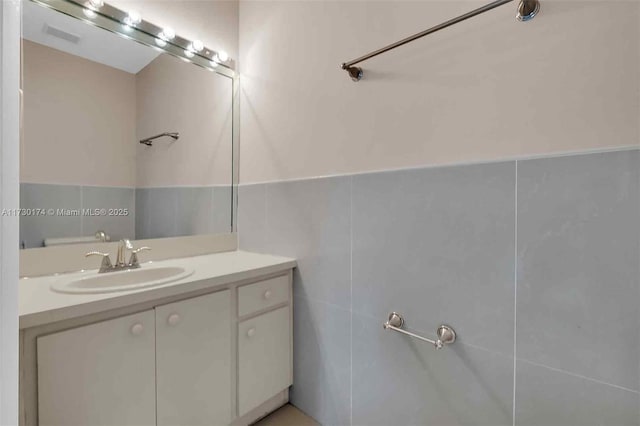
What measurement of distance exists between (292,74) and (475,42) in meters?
0.91

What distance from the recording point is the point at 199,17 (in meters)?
1.70

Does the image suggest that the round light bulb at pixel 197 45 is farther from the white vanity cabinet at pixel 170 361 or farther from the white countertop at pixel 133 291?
the white vanity cabinet at pixel 170 361

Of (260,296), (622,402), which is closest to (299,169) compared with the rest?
(260,296)

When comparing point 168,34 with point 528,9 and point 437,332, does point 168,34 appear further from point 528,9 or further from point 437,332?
point 437,332

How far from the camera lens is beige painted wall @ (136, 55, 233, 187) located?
1.50 m

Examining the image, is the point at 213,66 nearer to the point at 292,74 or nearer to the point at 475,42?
the point at 292,74

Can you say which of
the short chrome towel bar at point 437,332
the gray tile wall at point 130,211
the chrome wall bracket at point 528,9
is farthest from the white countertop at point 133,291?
the chrome wall bracket at point 528,9

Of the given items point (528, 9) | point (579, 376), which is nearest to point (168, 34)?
point (528, 9)

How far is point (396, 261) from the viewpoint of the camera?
1147 millimetres

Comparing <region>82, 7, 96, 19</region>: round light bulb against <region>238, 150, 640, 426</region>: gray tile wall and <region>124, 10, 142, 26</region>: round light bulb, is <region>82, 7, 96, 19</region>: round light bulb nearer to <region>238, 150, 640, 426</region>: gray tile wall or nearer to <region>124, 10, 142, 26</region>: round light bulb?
<region>124, 10, 142, 26</region>: round light bulb

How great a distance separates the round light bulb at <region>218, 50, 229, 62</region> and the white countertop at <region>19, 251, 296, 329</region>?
1229mm

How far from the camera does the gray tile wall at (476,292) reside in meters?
0.75

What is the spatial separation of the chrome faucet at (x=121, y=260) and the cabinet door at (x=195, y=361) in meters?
0.45

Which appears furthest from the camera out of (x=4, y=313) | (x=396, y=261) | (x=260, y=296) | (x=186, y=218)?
(x=186, y=218)
